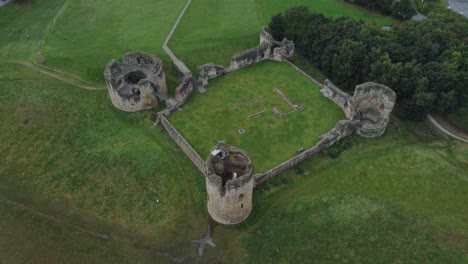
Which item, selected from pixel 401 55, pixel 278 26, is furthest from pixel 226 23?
pixel 401 55

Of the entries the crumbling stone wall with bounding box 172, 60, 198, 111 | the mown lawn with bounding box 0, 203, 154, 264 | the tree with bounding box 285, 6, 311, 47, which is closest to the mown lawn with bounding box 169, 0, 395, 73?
the tree with bounding box 285, 6, 311, 47

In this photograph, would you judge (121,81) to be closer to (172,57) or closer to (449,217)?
(172,57)

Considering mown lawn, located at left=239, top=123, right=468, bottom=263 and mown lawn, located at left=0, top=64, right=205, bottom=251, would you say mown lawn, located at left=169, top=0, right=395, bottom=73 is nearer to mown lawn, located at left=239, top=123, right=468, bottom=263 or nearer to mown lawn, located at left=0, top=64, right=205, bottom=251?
mown lawn, located at left=0, top=64, right=205, bottom=251

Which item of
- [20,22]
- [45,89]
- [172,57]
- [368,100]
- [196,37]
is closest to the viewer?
[368,100]

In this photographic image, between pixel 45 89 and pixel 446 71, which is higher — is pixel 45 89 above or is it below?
below

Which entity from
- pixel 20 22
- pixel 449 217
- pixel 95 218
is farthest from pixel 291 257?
pixel 20 22

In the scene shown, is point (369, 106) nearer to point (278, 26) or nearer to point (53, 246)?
point (278, 26)
